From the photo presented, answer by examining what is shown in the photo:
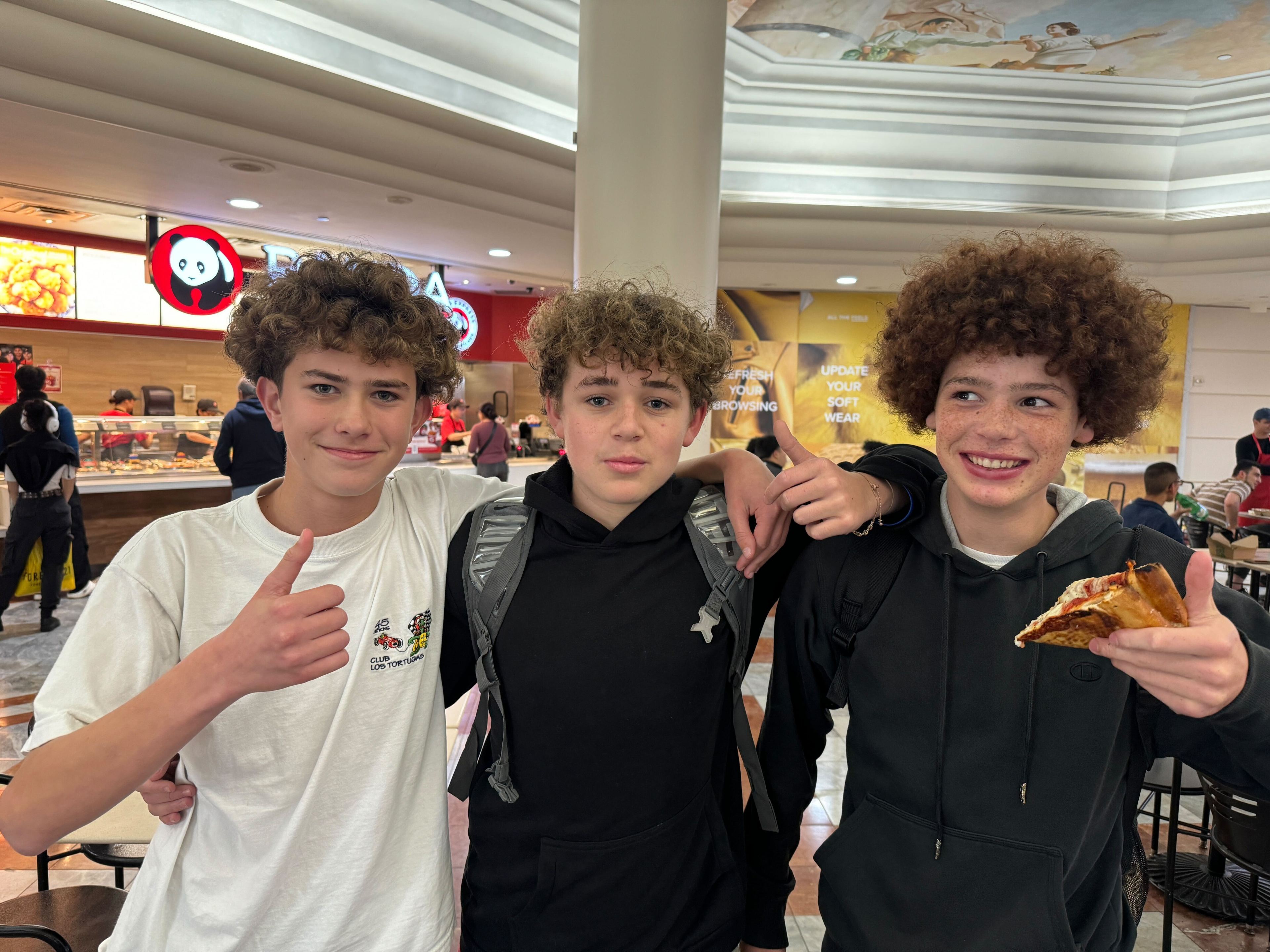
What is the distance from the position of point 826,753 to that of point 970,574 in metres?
2.95

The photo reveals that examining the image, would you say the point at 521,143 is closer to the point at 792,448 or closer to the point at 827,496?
the point at 792,448

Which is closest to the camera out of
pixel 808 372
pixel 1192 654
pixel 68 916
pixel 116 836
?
pixel 1192 654

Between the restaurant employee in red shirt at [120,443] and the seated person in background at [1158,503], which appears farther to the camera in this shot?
the restaurant employee in red shirt at [120,443]

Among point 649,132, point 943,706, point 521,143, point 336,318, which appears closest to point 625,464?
point 336,318

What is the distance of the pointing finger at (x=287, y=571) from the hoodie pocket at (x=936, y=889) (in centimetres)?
107

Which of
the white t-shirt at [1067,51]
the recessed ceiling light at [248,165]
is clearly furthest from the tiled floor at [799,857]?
the white t-shirt at [1067,51]

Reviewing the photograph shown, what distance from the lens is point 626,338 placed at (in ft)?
4.83

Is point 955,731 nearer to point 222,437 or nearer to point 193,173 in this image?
point 193,173

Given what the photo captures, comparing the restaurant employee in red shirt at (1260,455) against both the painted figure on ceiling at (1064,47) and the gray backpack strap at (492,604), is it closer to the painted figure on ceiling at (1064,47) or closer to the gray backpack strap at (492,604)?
the painted figure on ceiling at (1064,47)

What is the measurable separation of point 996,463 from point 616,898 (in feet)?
3.36

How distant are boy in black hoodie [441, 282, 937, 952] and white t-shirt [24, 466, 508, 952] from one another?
0.42 feet

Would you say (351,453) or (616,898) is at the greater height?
(351,453)

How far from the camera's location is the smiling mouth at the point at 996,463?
1321 mm

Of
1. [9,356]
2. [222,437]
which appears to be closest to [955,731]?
[222,437]
